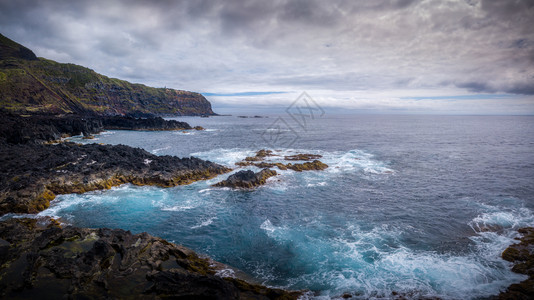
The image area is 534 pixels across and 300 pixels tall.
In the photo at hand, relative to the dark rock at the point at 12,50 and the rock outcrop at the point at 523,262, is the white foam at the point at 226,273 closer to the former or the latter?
the rock outcrop at the point at 523,262

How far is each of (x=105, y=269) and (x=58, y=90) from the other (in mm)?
157573

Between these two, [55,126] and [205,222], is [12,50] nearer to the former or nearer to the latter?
[55,126]

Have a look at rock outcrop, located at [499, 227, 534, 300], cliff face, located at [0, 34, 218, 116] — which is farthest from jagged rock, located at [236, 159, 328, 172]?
cliff face, located at [0, 34, 218, 116]

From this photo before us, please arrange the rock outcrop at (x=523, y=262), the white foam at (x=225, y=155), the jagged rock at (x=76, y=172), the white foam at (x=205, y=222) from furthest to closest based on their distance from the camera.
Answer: the white foam at (x=225, y=155) → the jagged rock at (x=76, y=172) → the white foam at (x=205, y=222) → the rock outcrop at (x=523, y=262)

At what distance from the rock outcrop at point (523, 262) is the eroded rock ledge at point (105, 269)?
37.7 feet

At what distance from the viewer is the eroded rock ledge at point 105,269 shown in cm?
1123

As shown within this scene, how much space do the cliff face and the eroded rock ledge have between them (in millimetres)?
111947

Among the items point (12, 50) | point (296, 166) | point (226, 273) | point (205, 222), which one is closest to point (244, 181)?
point (205, 222)

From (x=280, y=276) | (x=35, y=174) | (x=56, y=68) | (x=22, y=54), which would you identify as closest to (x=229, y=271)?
(x=280, y=276)

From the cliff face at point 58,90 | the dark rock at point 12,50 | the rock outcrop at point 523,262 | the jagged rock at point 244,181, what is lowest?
the rock outcrop at point 523,262

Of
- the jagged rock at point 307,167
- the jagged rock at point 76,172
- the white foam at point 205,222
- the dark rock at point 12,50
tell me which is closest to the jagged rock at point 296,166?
the jagged rock at point 307,167

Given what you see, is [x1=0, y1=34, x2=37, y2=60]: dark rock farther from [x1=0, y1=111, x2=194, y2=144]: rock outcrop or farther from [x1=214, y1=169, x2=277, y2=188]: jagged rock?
[x1=214, y1=169, x2=277, y2=188]: jagged rock

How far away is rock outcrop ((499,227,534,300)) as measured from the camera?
1261cm

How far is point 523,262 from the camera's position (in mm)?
15609
